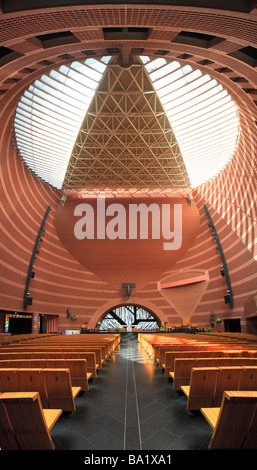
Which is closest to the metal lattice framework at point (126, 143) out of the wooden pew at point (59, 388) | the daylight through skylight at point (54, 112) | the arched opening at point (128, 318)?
the daylight through skylight at point (54, 112)

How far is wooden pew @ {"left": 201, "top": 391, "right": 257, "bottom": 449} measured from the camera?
2.38m

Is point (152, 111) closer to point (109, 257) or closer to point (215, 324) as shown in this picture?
point (109, 257)

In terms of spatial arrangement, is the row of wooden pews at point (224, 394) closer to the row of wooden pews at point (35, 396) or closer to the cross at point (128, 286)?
the row of wooden pews at point (35, 396)

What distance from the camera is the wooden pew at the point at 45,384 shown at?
3.36 meters

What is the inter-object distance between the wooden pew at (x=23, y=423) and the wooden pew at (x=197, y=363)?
2.43 m

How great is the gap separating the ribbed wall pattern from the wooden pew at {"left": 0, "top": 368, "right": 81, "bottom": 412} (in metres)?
9.11

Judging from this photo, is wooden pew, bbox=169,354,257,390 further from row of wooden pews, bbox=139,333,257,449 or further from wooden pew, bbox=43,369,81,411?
wooden pew, bbox=43,369,81,411

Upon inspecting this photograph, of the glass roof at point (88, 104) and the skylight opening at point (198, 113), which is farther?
the skylight opening at point (198, 113)

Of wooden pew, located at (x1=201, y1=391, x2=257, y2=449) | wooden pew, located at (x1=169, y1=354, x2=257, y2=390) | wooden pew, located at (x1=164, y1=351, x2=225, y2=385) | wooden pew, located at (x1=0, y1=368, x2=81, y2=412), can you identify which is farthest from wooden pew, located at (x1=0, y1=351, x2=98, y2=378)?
wooden pew, located at (x1=201, y1=391, x2=257, y2=449)

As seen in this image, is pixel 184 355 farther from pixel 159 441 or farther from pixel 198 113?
pixel 198 113

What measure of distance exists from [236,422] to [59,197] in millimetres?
33402

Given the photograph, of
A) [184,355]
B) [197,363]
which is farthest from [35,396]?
[184,355]
